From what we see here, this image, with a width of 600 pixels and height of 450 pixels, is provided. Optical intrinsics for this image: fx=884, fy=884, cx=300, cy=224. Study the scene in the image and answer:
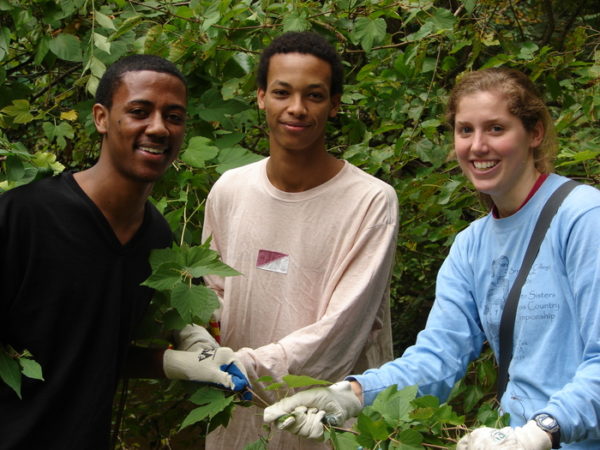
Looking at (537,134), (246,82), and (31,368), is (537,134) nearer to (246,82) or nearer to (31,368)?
(246,82)

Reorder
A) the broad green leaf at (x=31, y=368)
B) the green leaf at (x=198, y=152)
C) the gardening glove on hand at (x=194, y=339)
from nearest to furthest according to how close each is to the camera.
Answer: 1. the broad green leaf at (x=31, y=368)
2. the gardening glove on hand at (x=194, y=339)
3. the green leaf at (x=198, y=152)

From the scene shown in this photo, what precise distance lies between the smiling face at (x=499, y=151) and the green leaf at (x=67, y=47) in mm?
1609

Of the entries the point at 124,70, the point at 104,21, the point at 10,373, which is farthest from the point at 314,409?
the point at 104,21

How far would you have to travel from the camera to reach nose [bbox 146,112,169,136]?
7.90 ft

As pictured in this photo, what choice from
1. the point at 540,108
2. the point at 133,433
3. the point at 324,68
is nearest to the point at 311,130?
the point at 324,68

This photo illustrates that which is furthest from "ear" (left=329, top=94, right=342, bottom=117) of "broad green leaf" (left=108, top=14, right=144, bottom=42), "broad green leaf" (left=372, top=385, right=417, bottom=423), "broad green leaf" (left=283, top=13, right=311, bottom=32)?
"broad green leaf" (left=372, top=385, right=417, bottom=423)

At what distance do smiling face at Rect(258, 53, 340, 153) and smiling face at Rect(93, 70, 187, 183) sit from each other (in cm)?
38

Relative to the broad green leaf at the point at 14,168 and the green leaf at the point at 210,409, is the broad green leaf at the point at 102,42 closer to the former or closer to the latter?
the broad green leaf at the point at 14,168

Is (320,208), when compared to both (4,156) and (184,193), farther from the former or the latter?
(4,156)

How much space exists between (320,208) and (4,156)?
38.2 inches

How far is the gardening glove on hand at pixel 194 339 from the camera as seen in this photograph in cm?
261

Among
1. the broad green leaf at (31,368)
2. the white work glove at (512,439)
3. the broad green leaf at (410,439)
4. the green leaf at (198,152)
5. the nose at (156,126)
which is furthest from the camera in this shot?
the green leaf at (198,152)

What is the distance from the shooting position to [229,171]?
9.86 feet

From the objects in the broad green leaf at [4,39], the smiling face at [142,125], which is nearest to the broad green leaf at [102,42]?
the broad green leaf at [4,39]
